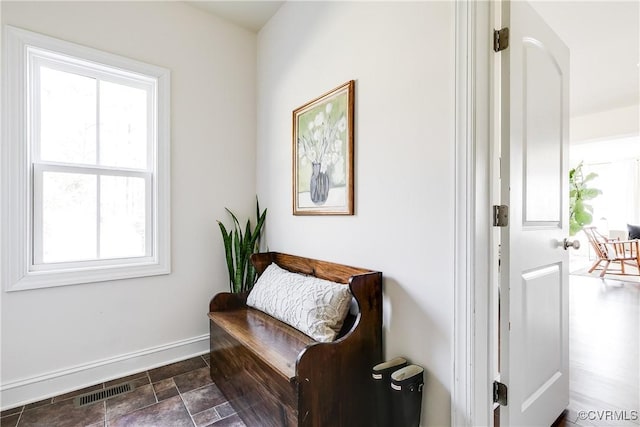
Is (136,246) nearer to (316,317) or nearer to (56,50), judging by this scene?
(56,50)

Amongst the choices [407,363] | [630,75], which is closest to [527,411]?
[407,363]

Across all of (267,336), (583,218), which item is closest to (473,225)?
(267,336)

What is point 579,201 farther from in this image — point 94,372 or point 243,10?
point 94,372

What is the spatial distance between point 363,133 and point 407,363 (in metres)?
1.22

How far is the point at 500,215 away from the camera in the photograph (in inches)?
50.5

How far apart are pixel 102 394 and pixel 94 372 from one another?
207mm

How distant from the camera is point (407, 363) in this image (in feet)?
4.69

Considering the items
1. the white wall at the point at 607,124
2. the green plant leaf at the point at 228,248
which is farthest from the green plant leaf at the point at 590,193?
the green plant leaf at the point at 228,248

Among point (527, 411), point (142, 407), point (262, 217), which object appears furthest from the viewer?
point (262, 217)

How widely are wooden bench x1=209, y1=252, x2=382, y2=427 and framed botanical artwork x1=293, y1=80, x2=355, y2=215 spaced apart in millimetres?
426

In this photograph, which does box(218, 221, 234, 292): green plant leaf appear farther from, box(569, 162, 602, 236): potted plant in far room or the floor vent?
box(569, 162, 602, 236): potted plant in far room

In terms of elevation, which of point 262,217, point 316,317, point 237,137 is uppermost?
point 237,137

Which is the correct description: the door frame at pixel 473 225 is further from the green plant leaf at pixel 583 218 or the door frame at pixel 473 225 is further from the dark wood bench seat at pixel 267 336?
the green plant leaf at pixel 583 218

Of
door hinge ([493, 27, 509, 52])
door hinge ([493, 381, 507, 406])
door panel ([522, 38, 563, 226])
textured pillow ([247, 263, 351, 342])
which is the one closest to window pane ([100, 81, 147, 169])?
textured pillow ([247, 263, 351, 342])
